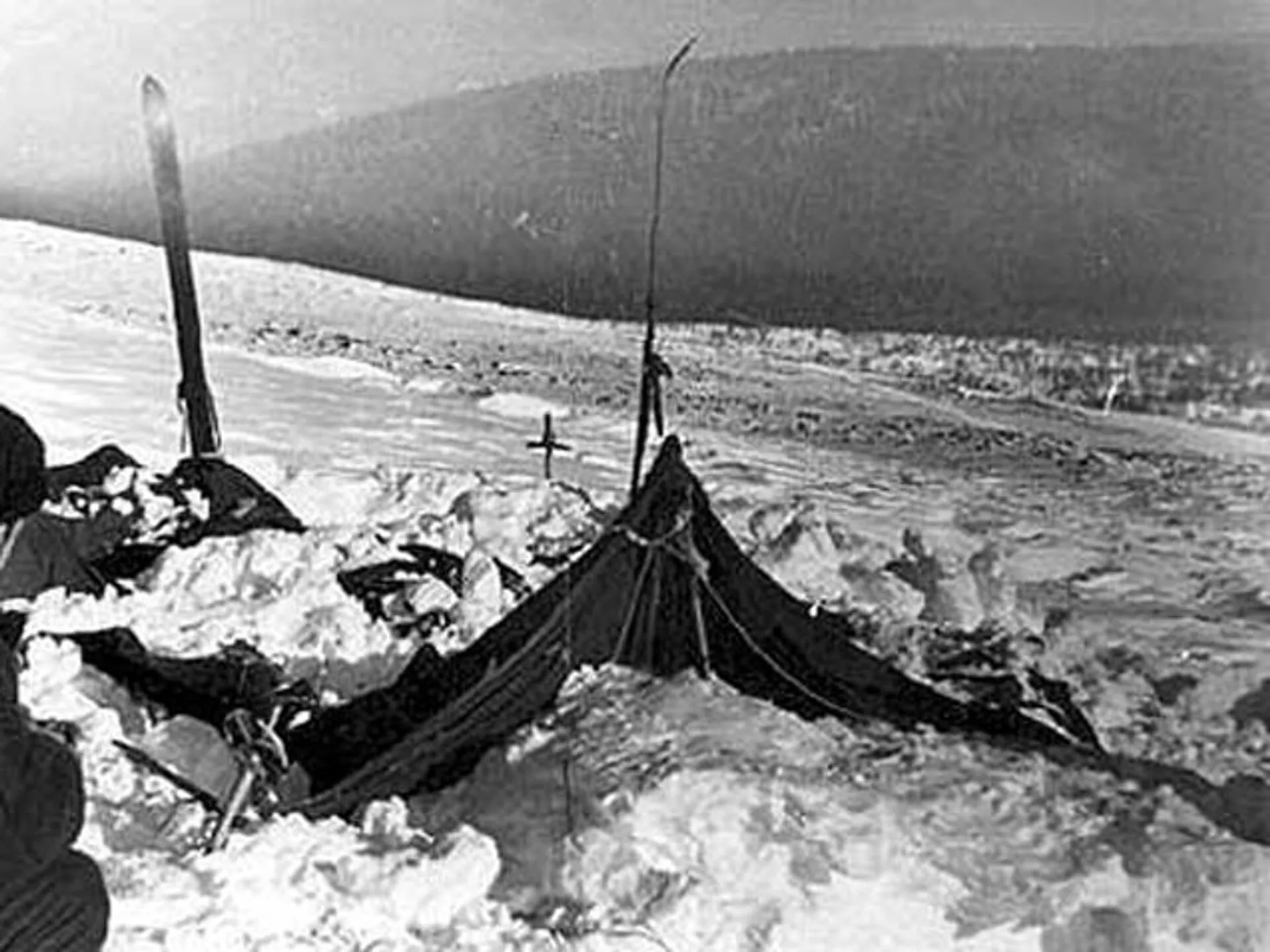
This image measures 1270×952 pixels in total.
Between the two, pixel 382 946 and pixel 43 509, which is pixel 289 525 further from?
pixel 382 946

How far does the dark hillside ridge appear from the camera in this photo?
3.20ft

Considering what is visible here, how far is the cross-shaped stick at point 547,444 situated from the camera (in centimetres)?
110

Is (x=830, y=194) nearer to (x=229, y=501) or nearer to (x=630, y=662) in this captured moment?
(x=630, y=662)

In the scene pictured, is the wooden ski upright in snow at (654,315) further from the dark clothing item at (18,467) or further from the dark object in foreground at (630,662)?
the dark clothing item at (18,467)

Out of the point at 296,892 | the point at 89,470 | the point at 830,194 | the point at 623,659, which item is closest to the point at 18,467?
the point at 89,470

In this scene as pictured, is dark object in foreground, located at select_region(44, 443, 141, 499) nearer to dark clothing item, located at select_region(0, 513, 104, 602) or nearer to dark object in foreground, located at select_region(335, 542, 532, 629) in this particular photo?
dark clothing item, located at select_region(0, 513, 104, 602)

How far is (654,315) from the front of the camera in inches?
41.7

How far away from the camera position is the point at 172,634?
1.21 metres

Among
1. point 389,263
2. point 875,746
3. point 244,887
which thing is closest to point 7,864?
point 244,887

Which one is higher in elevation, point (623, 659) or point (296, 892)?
point (623, 659)

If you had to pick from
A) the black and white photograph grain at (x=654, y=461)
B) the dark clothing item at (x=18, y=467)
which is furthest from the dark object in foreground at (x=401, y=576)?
the dark clothing item at (x=18, y=467)

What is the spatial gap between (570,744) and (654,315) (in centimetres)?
30

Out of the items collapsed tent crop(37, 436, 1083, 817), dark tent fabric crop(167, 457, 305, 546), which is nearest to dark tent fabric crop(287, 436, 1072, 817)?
collapsed tent crop(37, 436, 1083, 817)

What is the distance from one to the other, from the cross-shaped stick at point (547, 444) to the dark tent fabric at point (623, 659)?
0.20ft
